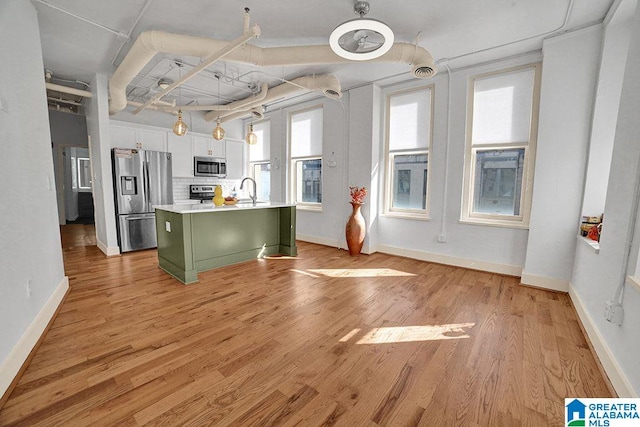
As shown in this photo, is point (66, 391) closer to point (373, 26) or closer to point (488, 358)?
point (488, 358)

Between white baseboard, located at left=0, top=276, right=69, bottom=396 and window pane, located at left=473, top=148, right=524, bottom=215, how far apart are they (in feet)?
16.7

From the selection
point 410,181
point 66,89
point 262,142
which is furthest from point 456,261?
point 66,89

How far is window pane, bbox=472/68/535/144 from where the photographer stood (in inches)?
143

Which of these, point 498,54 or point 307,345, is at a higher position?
point 498,54

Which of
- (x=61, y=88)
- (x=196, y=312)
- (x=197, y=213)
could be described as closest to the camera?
(x=196, y=312)

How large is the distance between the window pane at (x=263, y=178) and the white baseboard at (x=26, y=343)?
483 centimetres

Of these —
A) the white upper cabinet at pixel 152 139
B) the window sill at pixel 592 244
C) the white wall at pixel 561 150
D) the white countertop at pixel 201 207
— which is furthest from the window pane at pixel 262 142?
the window sill at pixel 592 244

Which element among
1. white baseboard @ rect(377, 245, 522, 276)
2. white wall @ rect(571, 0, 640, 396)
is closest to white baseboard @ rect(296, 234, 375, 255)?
white baseboard @ rect(377, 245, 522, 276)

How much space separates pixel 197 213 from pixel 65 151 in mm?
7226

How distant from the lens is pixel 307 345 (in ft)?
7.00

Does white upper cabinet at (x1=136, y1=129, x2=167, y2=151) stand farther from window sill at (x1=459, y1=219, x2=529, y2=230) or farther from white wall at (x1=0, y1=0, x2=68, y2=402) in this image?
window sill at (x1=459, y1=219, x2=529, y2=230)

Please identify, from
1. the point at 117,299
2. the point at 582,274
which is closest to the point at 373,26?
the point at 582,274

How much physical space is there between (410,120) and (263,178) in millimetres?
4136

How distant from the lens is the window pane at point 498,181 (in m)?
3.80
